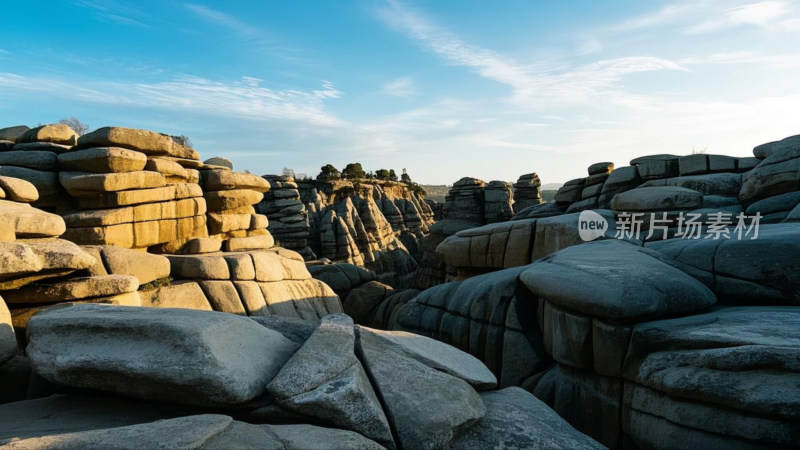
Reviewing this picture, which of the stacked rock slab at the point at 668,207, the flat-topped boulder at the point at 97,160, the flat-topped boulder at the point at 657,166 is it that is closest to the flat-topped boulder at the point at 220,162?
the flat-topped boulder at the point at 97,160

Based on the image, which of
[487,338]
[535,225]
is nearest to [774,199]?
[535,225]

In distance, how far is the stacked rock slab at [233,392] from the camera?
11.3ft

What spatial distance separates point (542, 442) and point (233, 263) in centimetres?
1071

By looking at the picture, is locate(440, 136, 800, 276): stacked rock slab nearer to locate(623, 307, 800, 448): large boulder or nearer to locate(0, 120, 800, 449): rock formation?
locate(0, 120, 800, 449): rock formation

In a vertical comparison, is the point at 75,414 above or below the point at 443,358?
above

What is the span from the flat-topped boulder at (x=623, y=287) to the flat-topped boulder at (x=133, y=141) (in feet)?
41.2

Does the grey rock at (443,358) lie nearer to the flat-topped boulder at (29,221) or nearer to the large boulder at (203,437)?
the large boulder at (203,437)

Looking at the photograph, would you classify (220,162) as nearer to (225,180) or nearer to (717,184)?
(225,180)

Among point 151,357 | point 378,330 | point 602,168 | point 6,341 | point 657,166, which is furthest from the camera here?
point 602,168

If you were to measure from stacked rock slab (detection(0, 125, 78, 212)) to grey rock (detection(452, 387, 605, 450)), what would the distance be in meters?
13.4

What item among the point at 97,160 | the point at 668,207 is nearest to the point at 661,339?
the point at 668,207

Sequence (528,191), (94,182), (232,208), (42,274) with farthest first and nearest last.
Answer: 1. (528,191)
2. (232,208)
3. (94,182)
4. (42,274)
